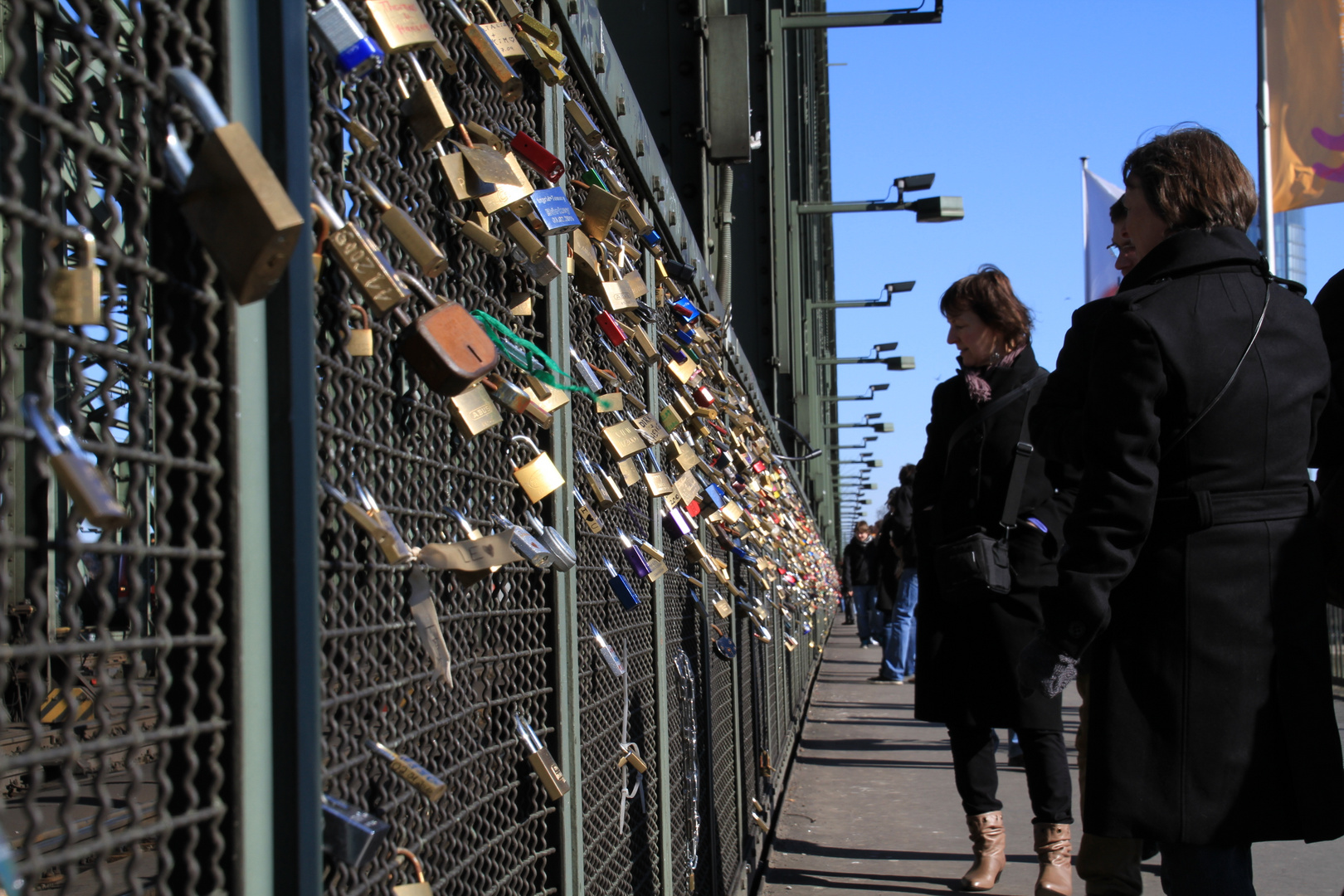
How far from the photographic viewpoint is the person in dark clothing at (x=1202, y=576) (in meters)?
2.31

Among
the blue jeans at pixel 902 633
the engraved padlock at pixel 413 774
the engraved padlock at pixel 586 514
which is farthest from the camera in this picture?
the blue jeans at pixel 902 633

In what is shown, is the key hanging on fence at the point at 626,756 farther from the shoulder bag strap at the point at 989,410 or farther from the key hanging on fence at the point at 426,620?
the shoulder bag strap at the point at 989,410

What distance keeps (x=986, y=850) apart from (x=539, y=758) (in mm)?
2801

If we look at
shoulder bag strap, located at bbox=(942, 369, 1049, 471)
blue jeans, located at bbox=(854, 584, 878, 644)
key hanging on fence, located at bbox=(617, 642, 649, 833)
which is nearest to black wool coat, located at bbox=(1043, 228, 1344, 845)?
key hanging on fence, located at bbox=(617, 642, 649, 833)

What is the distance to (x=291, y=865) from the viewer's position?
0.96m

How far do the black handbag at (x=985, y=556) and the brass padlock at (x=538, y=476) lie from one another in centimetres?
237

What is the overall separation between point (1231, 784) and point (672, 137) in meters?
4.72

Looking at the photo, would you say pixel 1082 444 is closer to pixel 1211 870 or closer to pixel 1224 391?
→ pixel 1224 391

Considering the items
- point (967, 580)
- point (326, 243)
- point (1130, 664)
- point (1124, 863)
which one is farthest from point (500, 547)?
point (967, 580)

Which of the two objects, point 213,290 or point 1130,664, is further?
point 1130,664

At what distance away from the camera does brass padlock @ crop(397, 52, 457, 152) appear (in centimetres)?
135

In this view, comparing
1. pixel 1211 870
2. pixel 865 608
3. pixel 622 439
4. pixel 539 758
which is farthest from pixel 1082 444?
pixel 865 608

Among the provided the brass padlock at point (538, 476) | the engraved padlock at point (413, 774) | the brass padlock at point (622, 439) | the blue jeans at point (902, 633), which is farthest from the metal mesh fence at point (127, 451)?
the blue jeans at point (902, 633)

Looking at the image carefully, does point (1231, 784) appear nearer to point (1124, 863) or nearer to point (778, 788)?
point (1124, 863)
